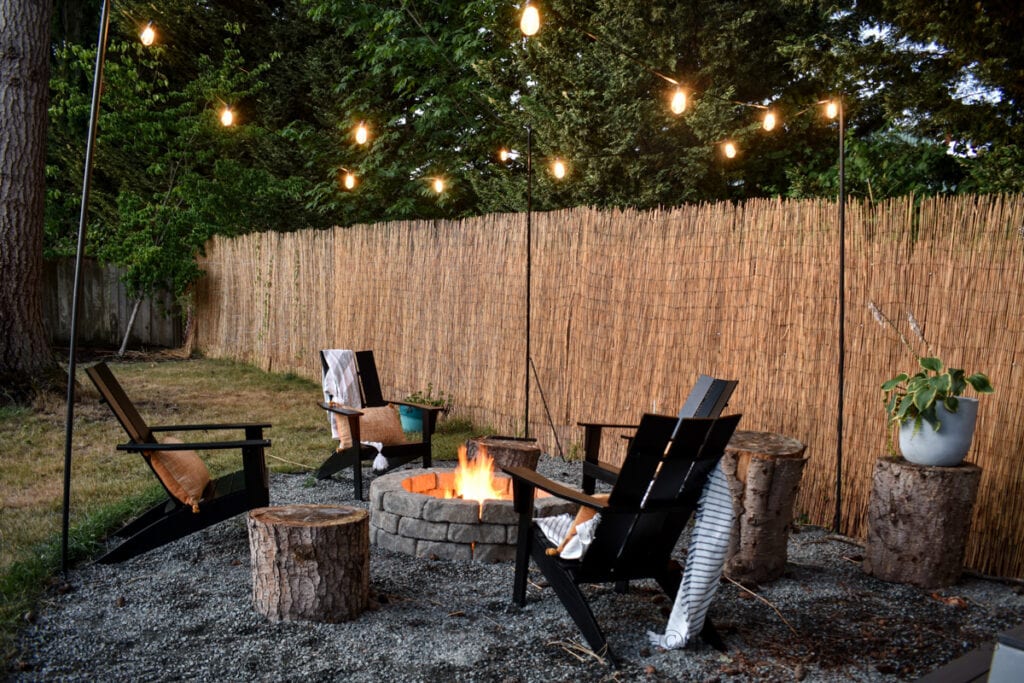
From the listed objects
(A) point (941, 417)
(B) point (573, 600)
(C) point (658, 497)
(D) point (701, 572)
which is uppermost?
(A) point (941, 417)

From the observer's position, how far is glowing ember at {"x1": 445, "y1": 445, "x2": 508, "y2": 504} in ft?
12.8

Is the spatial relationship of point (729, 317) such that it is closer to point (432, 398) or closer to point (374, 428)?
point (374, 428)

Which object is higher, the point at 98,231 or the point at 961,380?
the point at 98,231

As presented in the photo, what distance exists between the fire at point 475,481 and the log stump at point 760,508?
1075 mm

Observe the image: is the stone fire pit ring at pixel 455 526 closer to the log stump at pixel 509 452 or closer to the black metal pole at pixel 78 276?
the log stump at pixel 509 452

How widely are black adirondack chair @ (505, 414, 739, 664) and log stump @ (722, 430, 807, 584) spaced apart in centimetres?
68

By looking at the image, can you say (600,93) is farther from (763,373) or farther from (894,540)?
(894,540)

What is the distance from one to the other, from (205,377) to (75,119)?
5440 millimetres

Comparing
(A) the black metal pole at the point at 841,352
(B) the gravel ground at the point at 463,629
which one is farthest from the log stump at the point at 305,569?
(A) the black metal pole at the point at 841,352

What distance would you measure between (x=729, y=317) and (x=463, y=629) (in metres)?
2.62

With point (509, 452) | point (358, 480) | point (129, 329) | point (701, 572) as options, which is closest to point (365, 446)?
point (358, 480)

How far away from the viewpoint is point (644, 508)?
2695 millimetres

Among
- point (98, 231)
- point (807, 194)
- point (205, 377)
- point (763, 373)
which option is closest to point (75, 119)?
point (98, 231)

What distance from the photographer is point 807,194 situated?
9.16 metres
